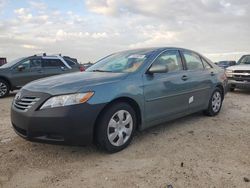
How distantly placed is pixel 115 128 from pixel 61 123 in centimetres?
81

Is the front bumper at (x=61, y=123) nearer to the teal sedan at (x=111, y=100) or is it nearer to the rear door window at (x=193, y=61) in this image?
the teal sedan at (x=111, y=100)

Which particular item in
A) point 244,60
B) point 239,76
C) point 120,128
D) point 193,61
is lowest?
point 120,128

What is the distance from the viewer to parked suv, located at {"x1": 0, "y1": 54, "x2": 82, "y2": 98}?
426 inches

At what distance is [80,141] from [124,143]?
0.75 metres

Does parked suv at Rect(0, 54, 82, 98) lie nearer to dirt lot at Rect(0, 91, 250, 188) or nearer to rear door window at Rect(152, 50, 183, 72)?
dirt lot at Rect(0, 91, 250, 188)

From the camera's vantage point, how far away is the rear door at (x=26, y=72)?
11.0 metres

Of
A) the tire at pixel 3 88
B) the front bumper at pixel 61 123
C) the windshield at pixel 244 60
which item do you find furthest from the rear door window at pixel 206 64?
the tire at pixel 3 88

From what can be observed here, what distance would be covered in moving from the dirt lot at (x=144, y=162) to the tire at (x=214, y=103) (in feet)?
3.59

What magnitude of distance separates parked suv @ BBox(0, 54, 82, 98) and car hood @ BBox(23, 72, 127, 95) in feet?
23.4

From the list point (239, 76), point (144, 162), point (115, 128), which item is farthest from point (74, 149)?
point (239, 76)

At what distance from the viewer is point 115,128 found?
4.18 m

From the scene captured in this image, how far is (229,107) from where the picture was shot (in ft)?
25.5

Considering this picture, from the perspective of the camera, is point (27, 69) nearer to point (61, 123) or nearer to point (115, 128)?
point (115, 128)

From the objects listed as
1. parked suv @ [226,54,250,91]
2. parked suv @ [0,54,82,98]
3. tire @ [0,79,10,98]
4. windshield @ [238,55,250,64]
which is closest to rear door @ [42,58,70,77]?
parked suv @ [0,54,82,98]
